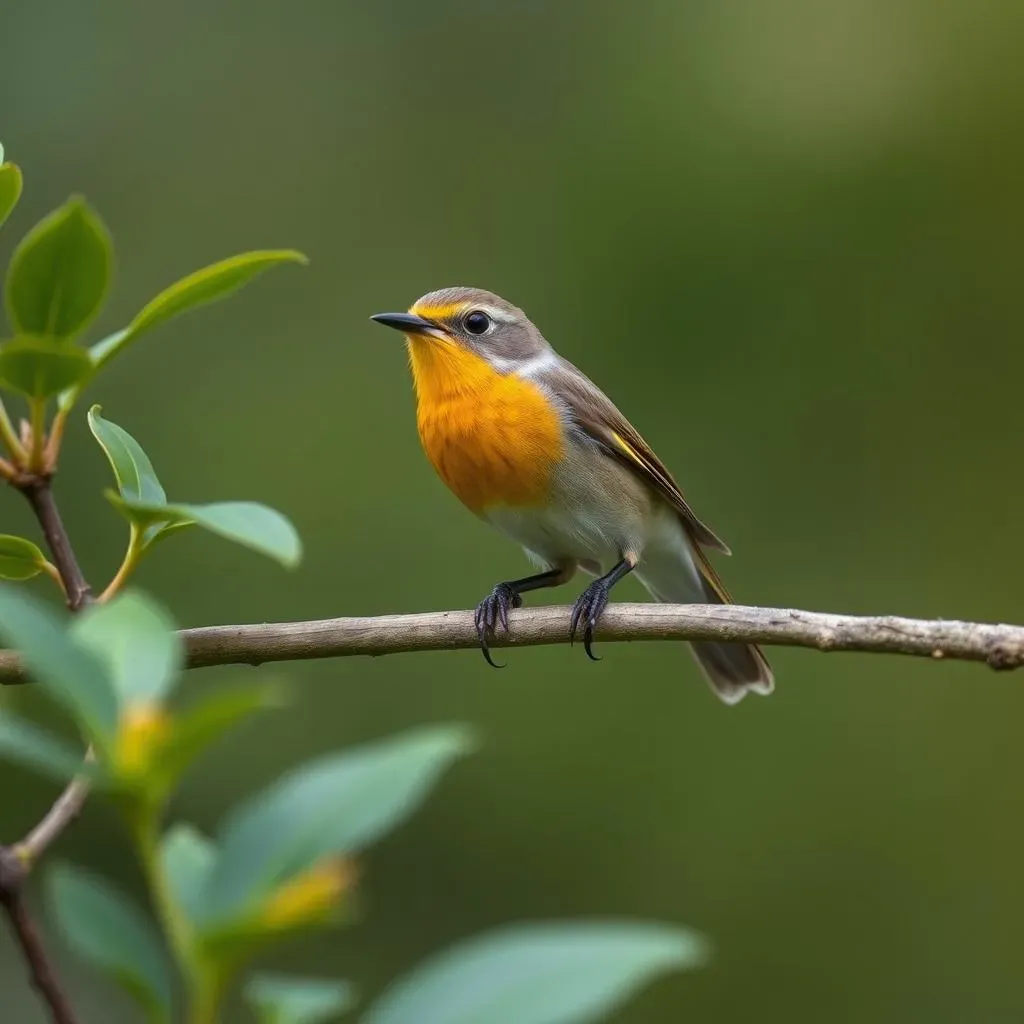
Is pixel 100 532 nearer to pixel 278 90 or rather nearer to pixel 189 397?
pixel 189 397

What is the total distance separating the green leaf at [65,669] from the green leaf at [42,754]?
22mm

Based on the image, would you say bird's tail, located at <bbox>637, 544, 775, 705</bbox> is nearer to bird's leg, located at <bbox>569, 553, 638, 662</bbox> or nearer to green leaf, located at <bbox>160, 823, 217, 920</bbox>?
bird's leg, located at <bbox>569, 553, 638, 662</bbox>

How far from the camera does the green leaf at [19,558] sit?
226cm

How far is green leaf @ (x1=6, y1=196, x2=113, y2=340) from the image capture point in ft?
5.59

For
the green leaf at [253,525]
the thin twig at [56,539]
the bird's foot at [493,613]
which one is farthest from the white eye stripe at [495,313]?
the green leaf at [253,525]

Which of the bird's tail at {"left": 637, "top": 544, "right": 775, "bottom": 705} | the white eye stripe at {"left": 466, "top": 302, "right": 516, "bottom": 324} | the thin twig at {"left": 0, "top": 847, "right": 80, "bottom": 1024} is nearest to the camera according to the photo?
the thin twig at {"left": 0, "top": 847, "right": 80, "bottom": 1024}

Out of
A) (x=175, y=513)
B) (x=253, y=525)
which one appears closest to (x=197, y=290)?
(x=175, y=513)

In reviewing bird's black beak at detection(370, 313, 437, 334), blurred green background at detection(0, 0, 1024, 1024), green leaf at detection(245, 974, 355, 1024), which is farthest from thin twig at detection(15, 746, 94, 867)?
blurred green background at detection(0, 0, 1024, 1024)

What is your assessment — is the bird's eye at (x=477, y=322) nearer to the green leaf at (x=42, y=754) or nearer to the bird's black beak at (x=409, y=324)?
the bird's black beak at (x=409, y=324)

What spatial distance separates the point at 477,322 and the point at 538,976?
15.2 feet

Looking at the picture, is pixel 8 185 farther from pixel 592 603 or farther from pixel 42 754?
pixel 592 603

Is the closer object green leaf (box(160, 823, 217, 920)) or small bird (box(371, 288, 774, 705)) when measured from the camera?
green leaf (box(160, 823, 217, 920))

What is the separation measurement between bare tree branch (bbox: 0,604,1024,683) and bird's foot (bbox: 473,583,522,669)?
12 centimetres

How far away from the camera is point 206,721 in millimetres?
1080
